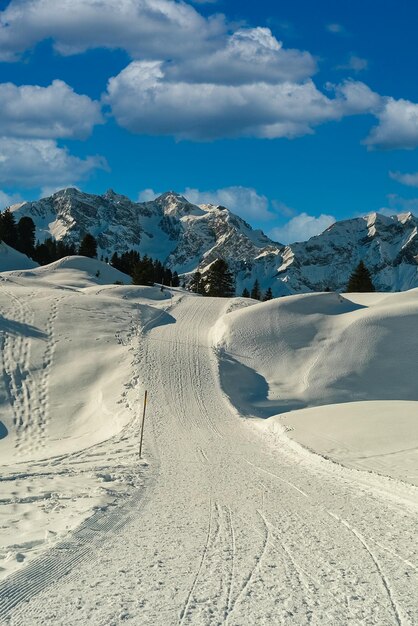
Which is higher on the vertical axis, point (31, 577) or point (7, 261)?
point (7, 261)

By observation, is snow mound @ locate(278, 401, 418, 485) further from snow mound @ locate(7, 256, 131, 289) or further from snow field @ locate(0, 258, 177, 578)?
snow mound @ locate(7, 256, 131, 289)

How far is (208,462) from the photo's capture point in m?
17.9

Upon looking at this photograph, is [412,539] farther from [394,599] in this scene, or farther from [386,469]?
[386,469]

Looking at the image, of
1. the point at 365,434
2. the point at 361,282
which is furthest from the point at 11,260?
the point at 365,434

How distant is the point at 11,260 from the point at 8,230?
1450 centimetres

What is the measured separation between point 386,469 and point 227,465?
443cm

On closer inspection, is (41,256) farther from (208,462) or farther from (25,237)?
(208,462)

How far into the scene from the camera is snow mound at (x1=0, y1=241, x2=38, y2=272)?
82.3 meters

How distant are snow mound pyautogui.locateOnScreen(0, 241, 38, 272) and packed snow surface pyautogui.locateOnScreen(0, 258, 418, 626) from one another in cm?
3855

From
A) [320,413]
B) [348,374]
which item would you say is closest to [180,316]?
[348,374]

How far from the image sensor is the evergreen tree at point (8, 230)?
94.1 meters

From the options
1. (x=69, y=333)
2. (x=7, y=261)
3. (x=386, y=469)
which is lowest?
(x=386, y=469)

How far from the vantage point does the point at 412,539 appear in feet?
31.6

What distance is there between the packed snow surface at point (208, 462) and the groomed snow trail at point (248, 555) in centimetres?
3
